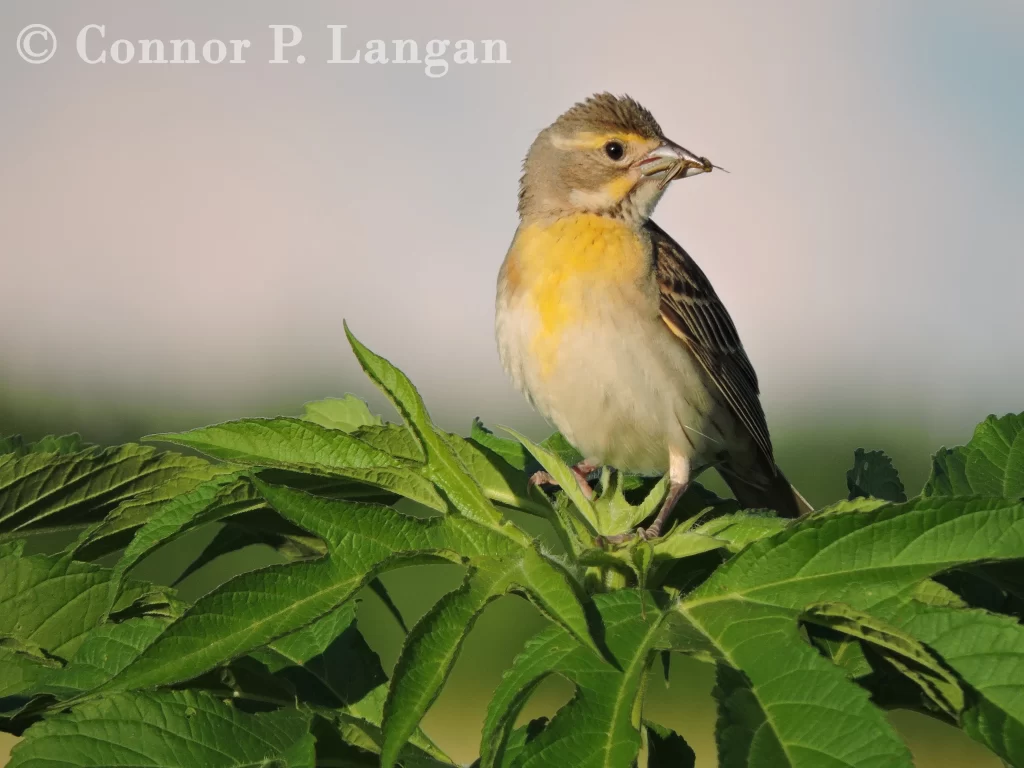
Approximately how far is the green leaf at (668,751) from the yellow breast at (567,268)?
3.00 metres

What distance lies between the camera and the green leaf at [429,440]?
1676 millimetres

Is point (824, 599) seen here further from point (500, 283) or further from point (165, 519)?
point (500, 283)

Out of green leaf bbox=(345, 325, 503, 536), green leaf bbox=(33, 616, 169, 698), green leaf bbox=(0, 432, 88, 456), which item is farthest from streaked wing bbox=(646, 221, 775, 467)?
green leaf bbox=(33, 616, 169, 698)

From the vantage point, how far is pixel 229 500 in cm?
175

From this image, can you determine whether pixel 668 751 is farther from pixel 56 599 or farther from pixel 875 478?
pixel 56 599

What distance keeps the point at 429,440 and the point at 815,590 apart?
589 millimetres

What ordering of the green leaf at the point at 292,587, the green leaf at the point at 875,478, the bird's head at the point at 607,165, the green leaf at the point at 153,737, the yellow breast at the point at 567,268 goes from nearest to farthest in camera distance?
the green leaf at the point at 292,587 < the green leaf at the point at 153,737 < the green leaf at the point at 875,478 < the yellow breast at the point at 567,268 < the bird's head at the point at 607,165

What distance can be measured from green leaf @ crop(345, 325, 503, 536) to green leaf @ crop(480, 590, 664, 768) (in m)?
0.30

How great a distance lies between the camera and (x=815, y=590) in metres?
1.46

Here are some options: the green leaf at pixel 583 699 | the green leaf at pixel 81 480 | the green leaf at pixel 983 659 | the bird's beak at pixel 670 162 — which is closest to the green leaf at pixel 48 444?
the green leaf at pixel 81 480

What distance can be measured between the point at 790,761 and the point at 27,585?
4.32 feet

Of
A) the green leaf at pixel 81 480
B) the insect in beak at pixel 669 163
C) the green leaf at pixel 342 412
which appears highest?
the insect in beak at pixel 669 163

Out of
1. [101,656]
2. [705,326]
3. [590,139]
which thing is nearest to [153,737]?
[101,656]

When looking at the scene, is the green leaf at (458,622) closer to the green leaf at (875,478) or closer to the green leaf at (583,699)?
the green leaf at (583,699)
